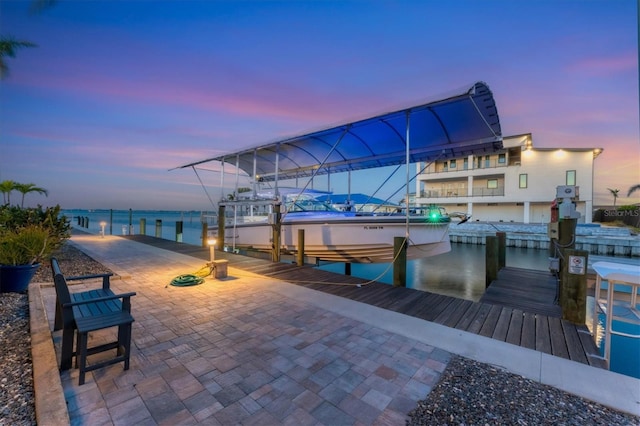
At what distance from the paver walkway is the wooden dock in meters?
1.18

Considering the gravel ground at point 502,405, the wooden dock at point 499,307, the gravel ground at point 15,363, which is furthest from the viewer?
the wooden dock at point 499,307

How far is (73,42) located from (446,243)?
13.5 meters

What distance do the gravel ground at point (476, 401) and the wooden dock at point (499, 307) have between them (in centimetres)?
107

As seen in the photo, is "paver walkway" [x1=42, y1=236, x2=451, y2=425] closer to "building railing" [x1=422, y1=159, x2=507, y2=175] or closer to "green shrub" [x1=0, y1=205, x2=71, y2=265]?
"green shrub" [x1=0, y1=205, x2=71, y2=265]

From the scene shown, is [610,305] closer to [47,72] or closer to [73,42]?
[73,42]

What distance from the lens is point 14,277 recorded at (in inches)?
177

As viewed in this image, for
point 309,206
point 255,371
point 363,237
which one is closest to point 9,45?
point 309,206

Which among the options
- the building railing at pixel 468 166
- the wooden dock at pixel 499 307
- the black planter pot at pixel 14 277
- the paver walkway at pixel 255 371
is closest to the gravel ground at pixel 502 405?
the paver walkway at pixel 255 371

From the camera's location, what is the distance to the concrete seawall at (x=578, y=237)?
17609 millimetres

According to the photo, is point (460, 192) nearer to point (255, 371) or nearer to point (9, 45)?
point (255, 371)

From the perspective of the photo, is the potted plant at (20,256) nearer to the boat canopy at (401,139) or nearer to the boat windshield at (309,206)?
the boat canopy at (401,139)

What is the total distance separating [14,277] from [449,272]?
15.0 metres

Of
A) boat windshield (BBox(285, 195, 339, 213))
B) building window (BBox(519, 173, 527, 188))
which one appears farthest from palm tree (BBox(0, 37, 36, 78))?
building window (BBox(519, 173, 527, 188))

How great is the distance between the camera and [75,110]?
40.1 ft
